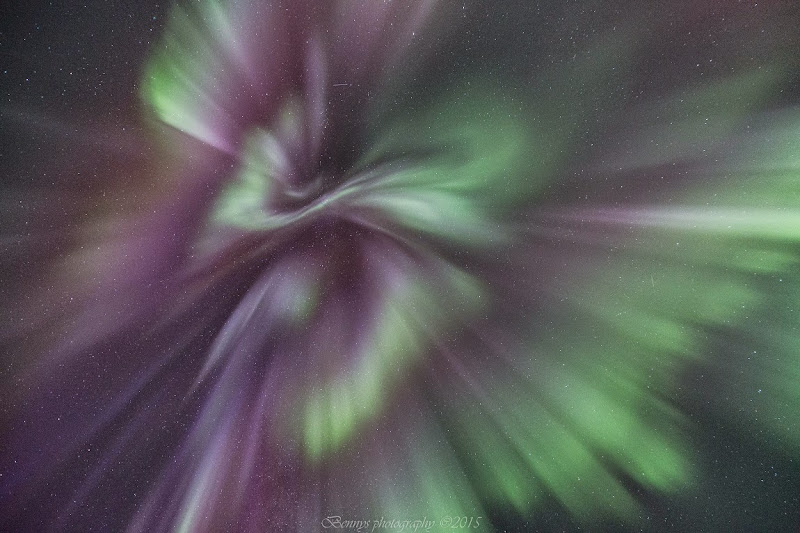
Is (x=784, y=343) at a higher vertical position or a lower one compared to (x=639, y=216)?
lower

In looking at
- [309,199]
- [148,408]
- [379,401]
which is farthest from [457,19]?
[148,408]

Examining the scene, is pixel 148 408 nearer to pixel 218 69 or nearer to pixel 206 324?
pixel 206 324

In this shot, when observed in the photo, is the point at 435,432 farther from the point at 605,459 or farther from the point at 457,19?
the point at 457,19

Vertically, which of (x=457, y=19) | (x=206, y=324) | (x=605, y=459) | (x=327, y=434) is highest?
(x=457, y=19)

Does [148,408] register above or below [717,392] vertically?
above

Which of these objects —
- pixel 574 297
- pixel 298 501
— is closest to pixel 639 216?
pixel 574 297

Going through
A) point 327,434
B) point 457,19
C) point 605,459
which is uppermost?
point 457,19
